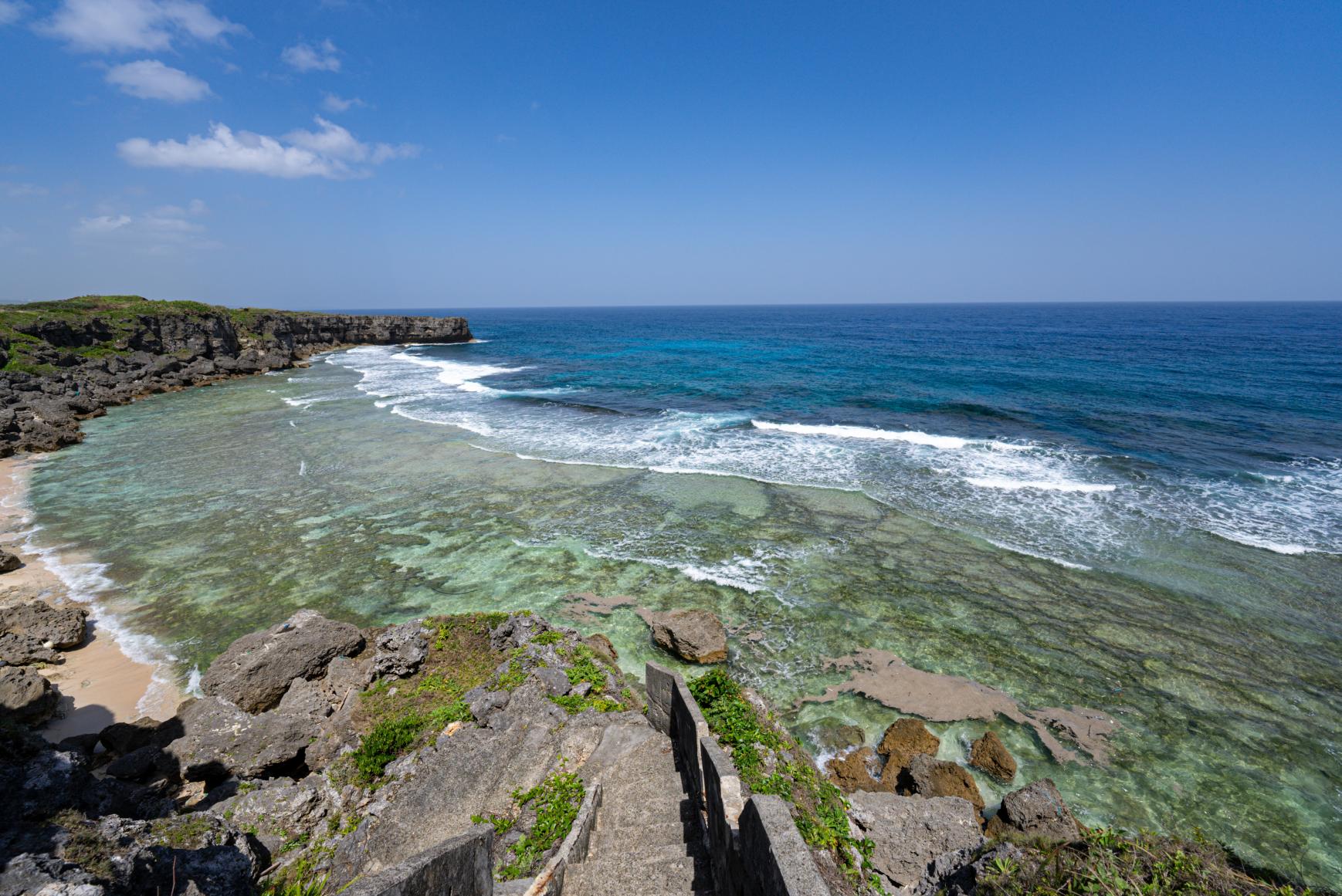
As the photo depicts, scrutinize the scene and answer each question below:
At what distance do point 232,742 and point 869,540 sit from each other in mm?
17773

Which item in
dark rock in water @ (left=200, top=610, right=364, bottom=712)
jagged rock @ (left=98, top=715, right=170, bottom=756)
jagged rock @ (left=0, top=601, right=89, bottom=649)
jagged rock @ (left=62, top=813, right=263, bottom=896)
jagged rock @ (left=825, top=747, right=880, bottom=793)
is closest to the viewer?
jagged rock @ (left=62, top=813, right=263, bottom=896)

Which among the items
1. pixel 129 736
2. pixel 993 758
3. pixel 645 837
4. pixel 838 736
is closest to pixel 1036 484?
pixel 993 758

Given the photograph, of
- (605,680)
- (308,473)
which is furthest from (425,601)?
(308,473)

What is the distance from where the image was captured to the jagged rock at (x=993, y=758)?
10508 millimetres

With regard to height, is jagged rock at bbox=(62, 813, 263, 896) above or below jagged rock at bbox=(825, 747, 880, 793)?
above

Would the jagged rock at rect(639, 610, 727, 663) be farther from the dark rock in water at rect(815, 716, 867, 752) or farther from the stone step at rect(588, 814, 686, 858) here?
the stone step at rect(588, 814, 686, 858)

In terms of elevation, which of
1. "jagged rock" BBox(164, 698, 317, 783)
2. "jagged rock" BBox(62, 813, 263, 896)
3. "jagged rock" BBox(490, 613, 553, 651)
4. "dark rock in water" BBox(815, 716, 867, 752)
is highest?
"jagged rock" BBox(62, 813, 263, 896)

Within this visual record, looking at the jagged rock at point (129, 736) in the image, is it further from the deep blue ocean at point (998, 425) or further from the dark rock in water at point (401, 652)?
the deep blue ocean at point (998, 425)

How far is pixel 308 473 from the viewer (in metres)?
26.4

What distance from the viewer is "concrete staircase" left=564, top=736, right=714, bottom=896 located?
6363 mm

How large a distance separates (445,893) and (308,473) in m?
26.1

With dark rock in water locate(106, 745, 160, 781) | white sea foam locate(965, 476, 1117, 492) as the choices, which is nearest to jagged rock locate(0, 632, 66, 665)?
dark rock in water locate(106, 745, 160, 781)

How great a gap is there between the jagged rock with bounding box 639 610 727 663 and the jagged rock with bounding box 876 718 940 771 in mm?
3996

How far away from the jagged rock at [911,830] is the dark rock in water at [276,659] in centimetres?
1106
